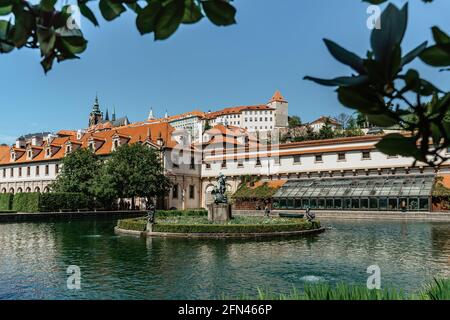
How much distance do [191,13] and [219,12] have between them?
109 millimetres

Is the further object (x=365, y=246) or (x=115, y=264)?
(x=365, y=246)

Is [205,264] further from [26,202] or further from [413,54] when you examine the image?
[26,202]

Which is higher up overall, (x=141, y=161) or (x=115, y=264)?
(x=141, y=161)

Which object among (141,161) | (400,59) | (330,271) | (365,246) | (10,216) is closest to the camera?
(400,59)

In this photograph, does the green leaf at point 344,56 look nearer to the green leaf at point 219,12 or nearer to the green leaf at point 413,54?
the green leaf at point 413,54

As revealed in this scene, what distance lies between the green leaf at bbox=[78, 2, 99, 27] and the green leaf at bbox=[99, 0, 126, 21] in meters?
0.06

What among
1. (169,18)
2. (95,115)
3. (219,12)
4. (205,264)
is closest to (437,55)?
(219,12)

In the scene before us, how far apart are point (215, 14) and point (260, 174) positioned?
54852 millimetres

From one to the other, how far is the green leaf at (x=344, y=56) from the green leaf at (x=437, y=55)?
194 mm

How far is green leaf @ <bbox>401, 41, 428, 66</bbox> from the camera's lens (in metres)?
1.15

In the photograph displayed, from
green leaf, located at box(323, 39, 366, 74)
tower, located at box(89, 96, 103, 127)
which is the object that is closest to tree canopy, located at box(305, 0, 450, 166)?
green leaf, located at box(323, 39, 366, 74)

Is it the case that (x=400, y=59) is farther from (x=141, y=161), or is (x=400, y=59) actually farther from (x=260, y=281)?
(x=141, y=161)

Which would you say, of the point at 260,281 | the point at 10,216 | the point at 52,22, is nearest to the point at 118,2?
the point at 52,22
